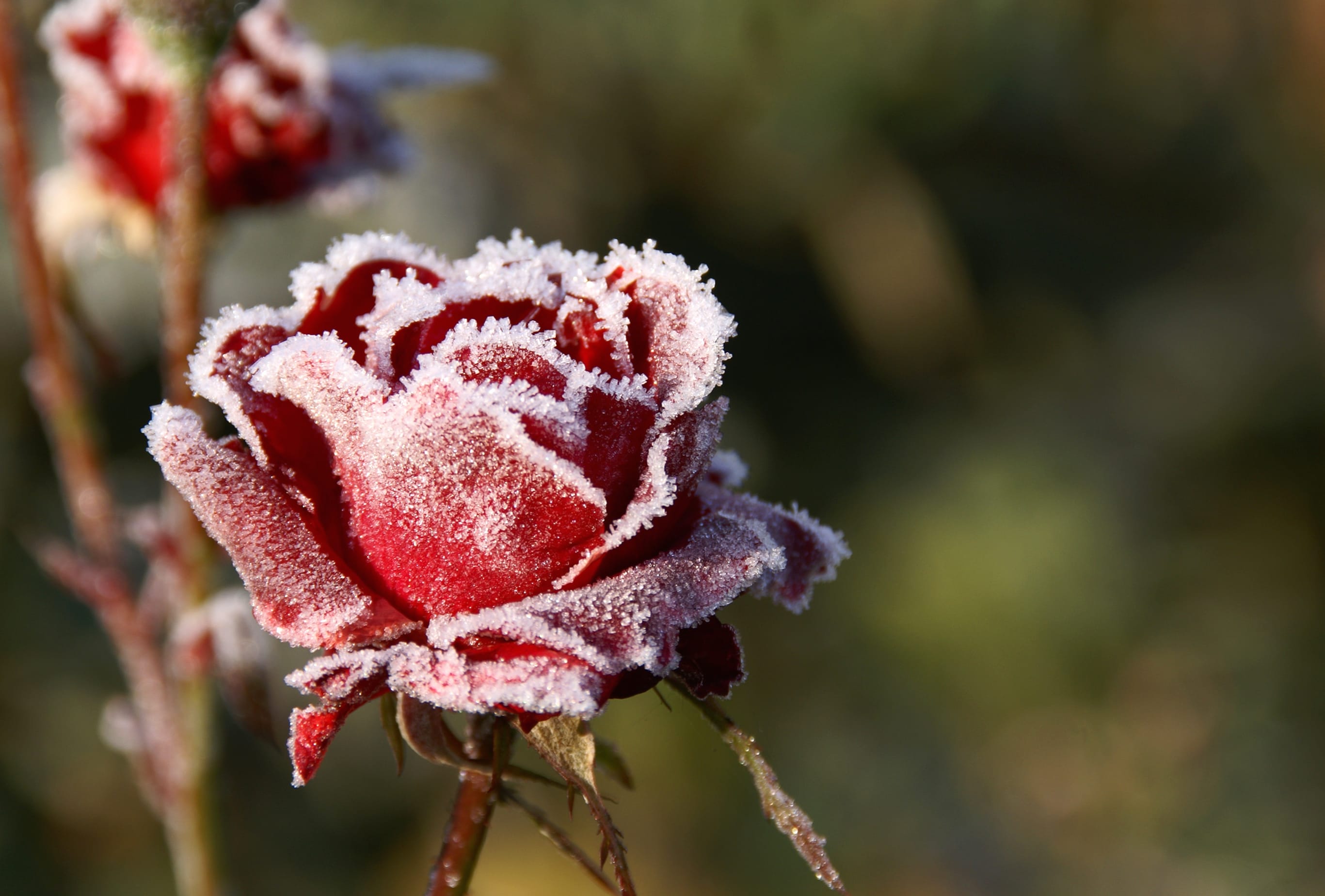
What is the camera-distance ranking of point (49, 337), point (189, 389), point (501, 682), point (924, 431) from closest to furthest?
1. point (501, 682)
2. point (189, 389)
3. point (49, 337)
4. point (924, 431)

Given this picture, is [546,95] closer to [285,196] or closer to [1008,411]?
[1008,411]

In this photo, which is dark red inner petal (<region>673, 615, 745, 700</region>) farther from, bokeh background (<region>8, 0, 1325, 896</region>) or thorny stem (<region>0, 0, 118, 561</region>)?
bokeh background (<region>8, 0, 1325, 896</region>)

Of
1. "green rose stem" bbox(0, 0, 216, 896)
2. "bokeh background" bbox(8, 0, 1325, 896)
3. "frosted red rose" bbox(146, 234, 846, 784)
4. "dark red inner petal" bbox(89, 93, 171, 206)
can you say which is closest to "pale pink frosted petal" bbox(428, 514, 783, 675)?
"frosted red rose" bbox(146, 234, 846, 784)

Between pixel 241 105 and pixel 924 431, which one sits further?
pixel 924 431

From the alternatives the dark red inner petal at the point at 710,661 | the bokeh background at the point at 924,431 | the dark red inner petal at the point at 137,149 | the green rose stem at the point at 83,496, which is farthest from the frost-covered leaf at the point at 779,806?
the bokeh background at the point at 924,431

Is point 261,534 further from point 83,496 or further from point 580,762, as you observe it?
point 83,496

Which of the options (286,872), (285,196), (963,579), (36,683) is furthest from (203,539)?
(963,579)

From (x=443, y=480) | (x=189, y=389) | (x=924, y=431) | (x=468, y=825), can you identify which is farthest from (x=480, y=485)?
(x=924, y=431)
